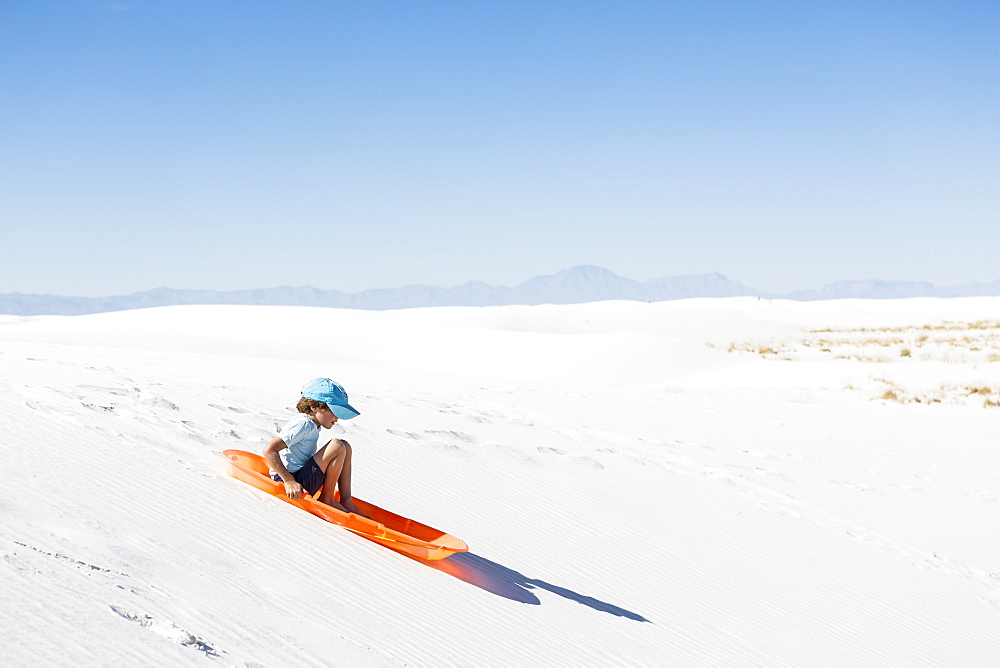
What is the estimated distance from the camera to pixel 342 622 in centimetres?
337

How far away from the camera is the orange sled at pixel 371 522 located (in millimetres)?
4270

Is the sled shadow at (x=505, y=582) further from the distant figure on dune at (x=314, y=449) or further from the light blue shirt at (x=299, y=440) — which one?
the light blue shirt at (x=299, y=440)

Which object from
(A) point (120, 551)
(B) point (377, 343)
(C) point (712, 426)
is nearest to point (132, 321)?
(B) point (377, 343)

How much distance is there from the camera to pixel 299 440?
457cm

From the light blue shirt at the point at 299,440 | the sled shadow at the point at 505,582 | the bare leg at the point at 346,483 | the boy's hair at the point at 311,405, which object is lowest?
the sled shadow at the point at 505,582

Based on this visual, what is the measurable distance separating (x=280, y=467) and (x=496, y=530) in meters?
1.67

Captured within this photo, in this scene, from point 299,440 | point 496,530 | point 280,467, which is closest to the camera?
point 280,467

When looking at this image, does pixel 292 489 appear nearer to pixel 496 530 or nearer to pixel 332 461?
pixel 332 461

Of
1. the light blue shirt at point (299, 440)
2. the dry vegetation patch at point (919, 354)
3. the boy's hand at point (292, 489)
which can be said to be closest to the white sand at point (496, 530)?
the boy's hand at point (292, 489)

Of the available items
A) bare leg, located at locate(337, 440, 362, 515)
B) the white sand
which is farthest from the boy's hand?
bare leg, located at locate(337, 440, 362, 515)

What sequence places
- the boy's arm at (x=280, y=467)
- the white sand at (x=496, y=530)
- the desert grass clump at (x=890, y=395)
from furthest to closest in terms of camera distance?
the desert grass clump at (x=890, y=395), the boy's arm at (x=280, y=467), the white sand at (x=496, y=530)

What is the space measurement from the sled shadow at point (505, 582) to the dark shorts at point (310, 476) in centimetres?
77

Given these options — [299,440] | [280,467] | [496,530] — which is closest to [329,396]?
[299,440]

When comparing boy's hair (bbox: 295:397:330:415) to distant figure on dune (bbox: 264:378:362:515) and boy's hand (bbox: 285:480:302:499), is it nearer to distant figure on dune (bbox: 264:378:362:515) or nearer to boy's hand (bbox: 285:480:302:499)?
distant figure on dune (bbox: 264:378:362:515)
